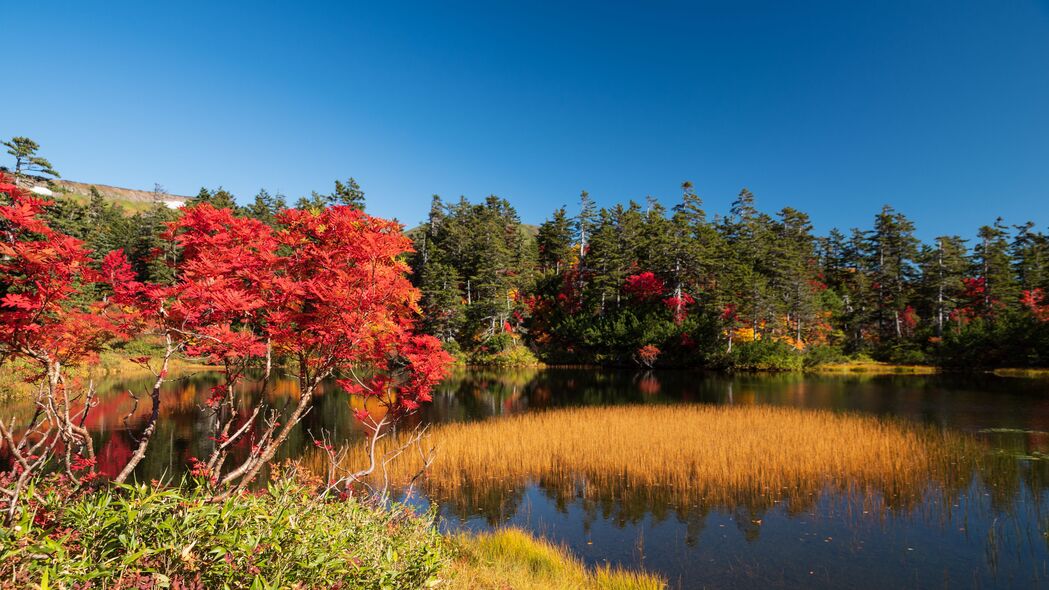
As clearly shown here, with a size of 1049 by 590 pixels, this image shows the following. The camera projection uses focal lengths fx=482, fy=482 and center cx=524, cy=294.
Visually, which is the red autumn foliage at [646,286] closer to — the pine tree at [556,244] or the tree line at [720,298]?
the tree line at [720,298]

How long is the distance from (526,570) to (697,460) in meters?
8.82

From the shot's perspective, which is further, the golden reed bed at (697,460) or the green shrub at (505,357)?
the green shrub at (505,357)

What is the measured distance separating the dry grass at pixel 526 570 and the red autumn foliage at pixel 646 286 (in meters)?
49.7

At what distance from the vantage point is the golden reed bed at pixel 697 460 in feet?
42.8

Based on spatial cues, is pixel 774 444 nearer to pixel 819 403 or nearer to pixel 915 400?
pixel 819 403

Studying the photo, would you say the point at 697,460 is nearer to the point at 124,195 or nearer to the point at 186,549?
the point at 186,549

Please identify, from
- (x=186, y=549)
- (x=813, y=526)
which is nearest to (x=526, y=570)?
(x=186, y=549)

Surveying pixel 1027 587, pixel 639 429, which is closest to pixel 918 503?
pixel 1027 587

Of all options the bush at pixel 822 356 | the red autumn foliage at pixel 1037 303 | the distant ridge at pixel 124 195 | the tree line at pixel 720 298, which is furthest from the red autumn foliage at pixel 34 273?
the distant ridge at pixel 124 195

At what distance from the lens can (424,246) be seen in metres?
67.1

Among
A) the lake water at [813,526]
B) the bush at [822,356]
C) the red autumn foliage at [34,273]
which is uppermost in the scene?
the red autumn foliage at [34,273]

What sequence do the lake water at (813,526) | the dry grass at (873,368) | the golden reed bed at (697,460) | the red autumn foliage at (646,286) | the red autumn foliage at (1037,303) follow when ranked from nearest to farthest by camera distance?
1. the lake water at (813,526)
2. the golden reed bed at (697,460)
3. the red autumn foliage at (1037,303)
4. the dry grass at (873,368)
5. the red autumn foliage at (646,286)

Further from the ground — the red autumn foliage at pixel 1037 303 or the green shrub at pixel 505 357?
the red autumn foliage at pixel 1037 303

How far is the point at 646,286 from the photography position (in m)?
57.3
